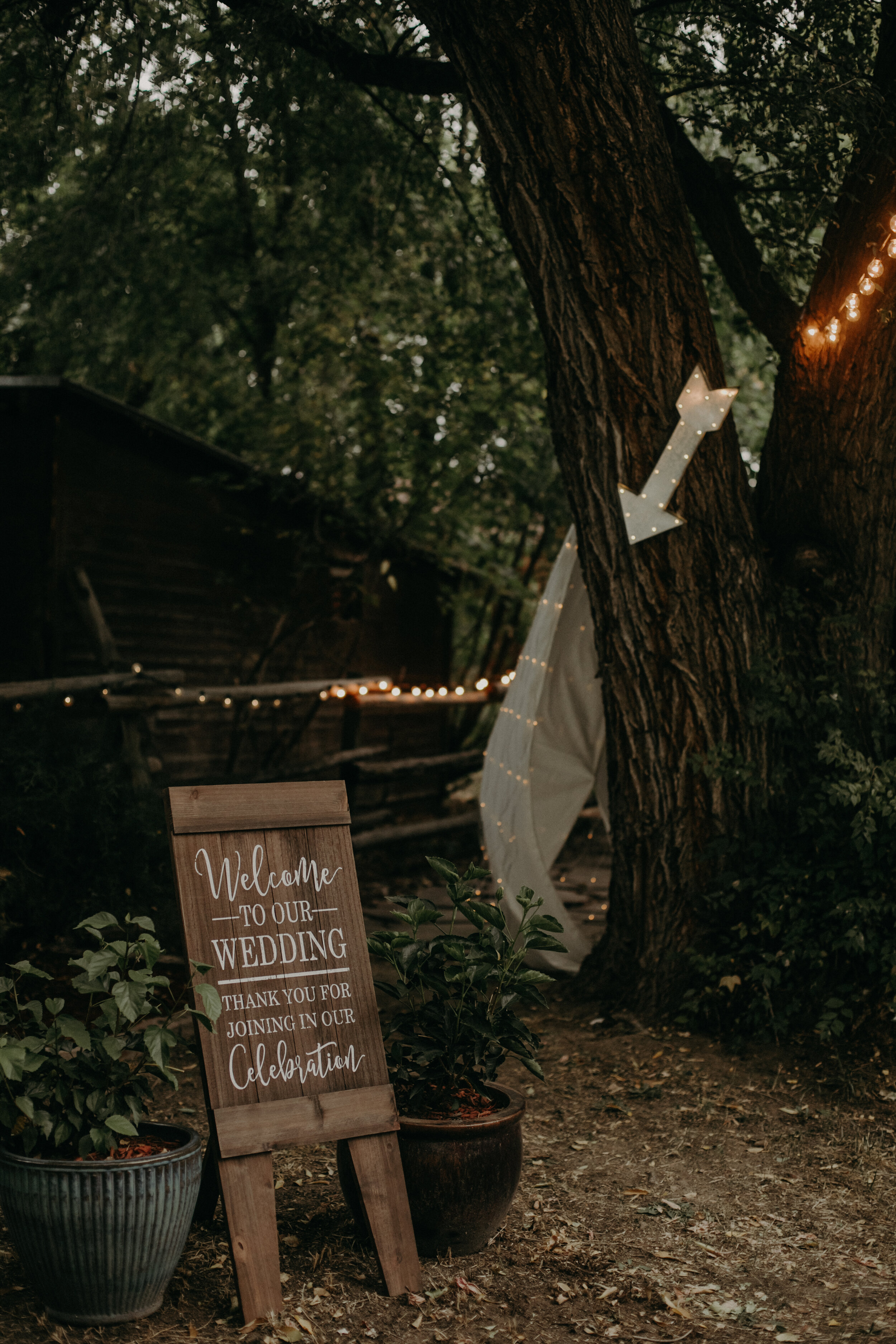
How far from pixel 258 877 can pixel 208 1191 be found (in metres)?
0.87

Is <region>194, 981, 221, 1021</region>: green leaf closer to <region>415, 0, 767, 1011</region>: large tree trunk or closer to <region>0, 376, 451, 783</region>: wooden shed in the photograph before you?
<region>415, 0, 767, 1011</region>: large tree trunk

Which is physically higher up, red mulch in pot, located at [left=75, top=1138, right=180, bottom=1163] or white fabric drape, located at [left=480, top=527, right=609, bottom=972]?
white fabric drape, located at [left=480, top=527, right=609, bottom=972]

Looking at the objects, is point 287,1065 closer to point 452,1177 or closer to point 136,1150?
point 136,1150

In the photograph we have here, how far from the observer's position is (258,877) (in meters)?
2.97

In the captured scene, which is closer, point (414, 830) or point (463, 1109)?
point (463, 1109)

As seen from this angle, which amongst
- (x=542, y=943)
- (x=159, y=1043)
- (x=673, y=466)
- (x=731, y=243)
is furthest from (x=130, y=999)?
(x=731, y=243)

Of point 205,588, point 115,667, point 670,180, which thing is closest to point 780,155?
point 670,180

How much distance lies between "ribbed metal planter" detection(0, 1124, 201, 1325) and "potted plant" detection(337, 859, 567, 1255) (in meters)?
0.53

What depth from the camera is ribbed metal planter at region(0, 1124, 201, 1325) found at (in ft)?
8.03

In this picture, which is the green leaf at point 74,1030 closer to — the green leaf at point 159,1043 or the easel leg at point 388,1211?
the green leaf at point 159,1043

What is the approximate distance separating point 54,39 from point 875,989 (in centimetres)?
629

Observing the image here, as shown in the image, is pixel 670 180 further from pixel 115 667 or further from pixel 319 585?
pixel 319 585

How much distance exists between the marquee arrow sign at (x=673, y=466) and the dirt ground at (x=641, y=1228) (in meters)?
2.23

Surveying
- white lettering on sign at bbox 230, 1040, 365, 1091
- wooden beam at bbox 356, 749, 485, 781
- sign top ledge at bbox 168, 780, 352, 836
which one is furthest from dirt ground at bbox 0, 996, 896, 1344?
wooden beam at bbox 356, 749, 485, 781
